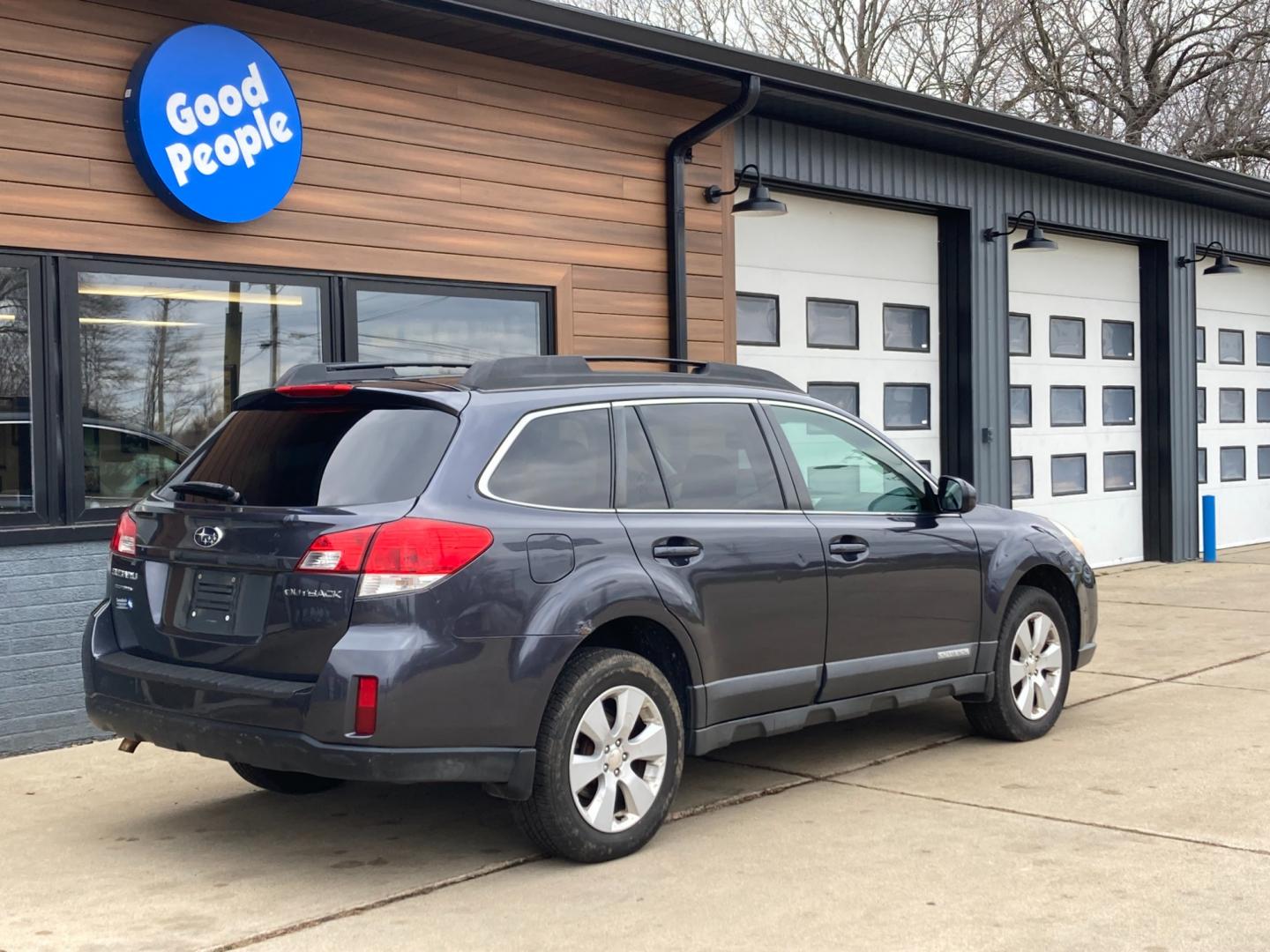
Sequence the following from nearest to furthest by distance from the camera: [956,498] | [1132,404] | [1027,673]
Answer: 1. [956,498]
2. [1027,673]
3. [1132,404]

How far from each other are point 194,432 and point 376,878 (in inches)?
139

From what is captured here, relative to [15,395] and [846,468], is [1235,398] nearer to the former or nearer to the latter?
[846,468]

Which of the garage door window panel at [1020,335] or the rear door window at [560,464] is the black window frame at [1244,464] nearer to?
the garage door window panel at [1020,335]

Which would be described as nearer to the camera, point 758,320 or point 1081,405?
point 758,320

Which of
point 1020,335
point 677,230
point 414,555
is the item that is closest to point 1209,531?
point 1020,335

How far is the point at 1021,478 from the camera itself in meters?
13.9

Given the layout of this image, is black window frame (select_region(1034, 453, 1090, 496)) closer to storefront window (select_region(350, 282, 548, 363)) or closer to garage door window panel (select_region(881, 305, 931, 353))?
garage door window panel (select_region(881, 305, 931, 353))

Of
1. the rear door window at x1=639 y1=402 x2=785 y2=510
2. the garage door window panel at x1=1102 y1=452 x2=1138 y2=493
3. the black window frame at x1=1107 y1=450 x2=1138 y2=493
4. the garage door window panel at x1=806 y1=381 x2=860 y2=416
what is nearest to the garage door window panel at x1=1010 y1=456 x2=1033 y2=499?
the black window frame at x1=1107 y1=450 x2=1138 y2=493

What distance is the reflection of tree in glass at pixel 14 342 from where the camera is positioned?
23.1ft

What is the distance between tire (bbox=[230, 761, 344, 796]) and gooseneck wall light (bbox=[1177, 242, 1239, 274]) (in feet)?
40.1

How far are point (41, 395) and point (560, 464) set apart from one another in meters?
3.22

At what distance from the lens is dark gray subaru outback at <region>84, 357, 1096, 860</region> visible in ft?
15.2

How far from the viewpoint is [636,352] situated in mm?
9820

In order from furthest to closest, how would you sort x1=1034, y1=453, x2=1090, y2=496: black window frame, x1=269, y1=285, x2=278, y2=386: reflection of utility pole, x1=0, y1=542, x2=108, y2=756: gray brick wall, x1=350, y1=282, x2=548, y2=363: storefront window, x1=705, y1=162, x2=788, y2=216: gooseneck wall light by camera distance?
x1=1034, y1=453, x2=1090, y2=496: black window frame, x1=705, y1=162, x2=788, y2=216: gooseneck wall light, x1=350, y1=282, x2=548, y2=363: storefront window, x1=269, y1=285, x2=278, y2=386: reflection of utility pole, x1=0, y1=542, x2=108, y2=756: gray brick wall
